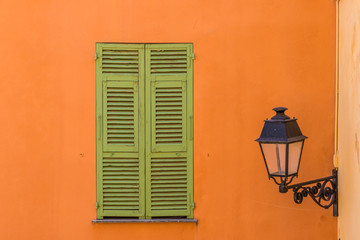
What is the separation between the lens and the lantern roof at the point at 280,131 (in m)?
4.42

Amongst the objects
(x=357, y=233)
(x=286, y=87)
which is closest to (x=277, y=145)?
(x=357, y=233)

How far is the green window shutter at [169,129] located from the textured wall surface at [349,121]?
133 cm

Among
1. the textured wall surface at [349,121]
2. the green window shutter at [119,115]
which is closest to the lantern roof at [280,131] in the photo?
the textured wall surface at [349,121]

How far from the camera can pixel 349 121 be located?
4730 millimetres

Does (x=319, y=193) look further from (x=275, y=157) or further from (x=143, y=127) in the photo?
(x=143, y=127)

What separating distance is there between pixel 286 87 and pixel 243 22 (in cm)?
71

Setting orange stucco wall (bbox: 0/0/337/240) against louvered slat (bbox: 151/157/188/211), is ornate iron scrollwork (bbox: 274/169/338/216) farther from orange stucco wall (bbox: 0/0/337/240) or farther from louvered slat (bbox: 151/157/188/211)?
louvered slat (bbox: 151/157/188/211)

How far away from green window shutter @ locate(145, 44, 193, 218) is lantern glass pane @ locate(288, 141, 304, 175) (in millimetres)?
1253

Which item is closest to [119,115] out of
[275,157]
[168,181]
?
[168,181]

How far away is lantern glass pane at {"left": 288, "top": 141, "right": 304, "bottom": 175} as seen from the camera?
4.44 metres

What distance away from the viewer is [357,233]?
433 cm

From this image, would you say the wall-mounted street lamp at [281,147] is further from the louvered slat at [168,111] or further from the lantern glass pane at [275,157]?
the louvered slat at [168,111]

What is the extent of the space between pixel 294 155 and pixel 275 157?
150 mm

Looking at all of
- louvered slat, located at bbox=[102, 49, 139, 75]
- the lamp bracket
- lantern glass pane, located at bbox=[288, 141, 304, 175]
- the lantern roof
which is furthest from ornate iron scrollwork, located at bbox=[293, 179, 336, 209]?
louvered slat, located at bbox=[102, 49, 139, 75]
